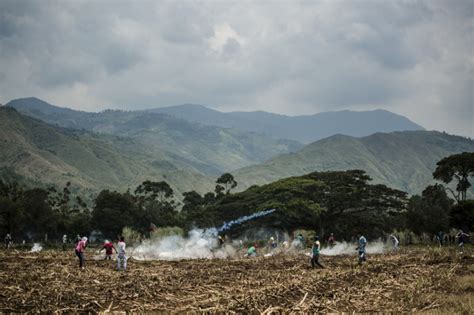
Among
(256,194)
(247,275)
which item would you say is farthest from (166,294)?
(256,194)

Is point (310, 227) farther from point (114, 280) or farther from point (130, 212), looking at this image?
point (114, 280)

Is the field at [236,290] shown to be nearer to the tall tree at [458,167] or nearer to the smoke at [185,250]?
the smoke at [185,250]

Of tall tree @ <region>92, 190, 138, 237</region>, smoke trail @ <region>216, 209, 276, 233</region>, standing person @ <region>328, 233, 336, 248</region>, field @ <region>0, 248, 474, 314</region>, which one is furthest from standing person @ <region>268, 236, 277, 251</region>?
tall tree @ <region>92, 190, 138, 237</region>

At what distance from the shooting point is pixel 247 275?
23891 millimetres

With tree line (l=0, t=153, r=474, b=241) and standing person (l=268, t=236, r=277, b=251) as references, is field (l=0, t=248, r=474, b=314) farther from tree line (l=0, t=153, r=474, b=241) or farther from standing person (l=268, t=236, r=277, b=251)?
tree line (l=0, t=153, r=474, b=241)

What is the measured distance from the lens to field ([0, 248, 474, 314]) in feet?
49.3

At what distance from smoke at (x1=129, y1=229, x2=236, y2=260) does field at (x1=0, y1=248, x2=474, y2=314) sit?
44.8ft

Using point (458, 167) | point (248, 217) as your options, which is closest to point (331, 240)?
point (248, 217)

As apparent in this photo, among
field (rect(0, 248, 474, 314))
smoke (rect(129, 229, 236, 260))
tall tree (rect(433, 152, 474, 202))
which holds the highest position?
tall tree (rect(433, 152, 474, 202))

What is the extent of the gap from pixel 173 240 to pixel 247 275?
23564mm

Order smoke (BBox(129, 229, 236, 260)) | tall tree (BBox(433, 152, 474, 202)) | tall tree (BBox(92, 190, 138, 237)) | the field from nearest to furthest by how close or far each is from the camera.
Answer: the field, smoke (BBox(129, 229, 236, 260)), tall tree (BBox(433, 152, 474, 202)), tall tree (BBox(92, 190, 138, 237))

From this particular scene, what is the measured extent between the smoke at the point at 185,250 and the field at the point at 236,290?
1366 centimetres

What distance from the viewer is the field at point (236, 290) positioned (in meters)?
15.0

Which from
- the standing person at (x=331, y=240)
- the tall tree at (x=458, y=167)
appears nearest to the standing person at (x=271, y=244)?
the standing person at (x=331, y=240)
